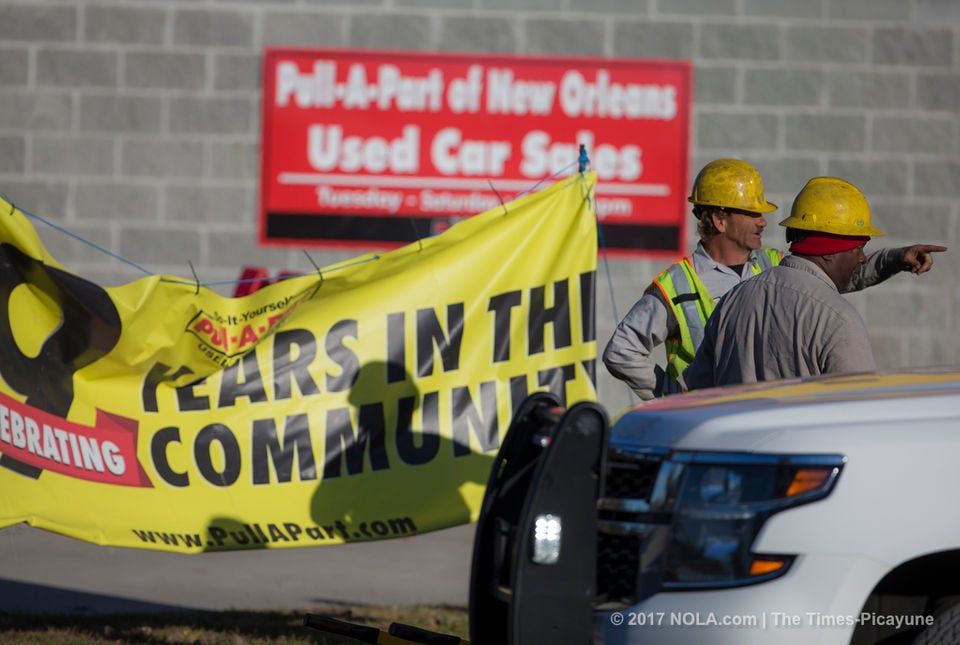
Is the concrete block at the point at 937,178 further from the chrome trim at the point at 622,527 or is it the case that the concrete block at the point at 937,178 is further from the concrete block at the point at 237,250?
the chrome trim at the point at 622,527

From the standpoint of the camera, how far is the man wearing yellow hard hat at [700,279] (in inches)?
222

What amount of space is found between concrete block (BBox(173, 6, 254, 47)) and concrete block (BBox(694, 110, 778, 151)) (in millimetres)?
3424

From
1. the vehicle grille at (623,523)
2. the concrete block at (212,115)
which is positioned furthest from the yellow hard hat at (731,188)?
the concrete block at (212,115)

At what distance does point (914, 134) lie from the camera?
10586mm

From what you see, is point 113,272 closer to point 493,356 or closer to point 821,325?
point 493,356

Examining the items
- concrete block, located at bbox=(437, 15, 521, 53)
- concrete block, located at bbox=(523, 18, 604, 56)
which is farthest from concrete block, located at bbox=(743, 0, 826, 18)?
concrete block, located at bbox=(437, 15, 521, 53)

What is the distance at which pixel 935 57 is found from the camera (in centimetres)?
1053

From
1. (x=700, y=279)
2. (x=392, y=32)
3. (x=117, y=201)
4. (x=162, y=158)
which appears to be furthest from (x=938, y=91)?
(x=117, y=201)

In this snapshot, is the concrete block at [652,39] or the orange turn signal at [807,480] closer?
the orange turn signal at [807,480]

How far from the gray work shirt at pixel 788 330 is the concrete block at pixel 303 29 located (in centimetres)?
621

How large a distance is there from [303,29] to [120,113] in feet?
4.92

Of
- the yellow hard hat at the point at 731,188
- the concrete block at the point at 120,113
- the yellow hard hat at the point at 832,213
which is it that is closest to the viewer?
the yellow hard hat at the point at 832,213

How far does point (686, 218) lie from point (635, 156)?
60 centimetres

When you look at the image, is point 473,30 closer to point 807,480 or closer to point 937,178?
point 937,178
